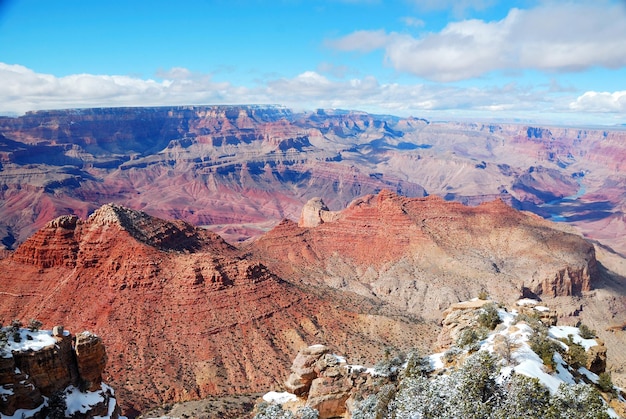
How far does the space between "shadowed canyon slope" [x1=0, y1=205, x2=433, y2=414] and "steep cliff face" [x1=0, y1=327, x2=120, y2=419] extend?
48.3 feet

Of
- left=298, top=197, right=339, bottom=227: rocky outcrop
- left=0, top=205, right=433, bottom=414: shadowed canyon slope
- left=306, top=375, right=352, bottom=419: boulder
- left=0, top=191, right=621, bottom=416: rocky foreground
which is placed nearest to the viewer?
left=306, top=375, right=352, bottom=419: boulder

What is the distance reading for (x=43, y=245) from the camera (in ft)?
206

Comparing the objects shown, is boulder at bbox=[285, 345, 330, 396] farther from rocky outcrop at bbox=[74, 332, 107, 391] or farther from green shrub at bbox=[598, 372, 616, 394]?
green shrub at bbox=[598, 372, 616, 394]

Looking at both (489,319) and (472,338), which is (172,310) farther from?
(472,338)

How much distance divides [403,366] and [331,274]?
64171 mm

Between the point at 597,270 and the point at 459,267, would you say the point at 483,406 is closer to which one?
the point at 459,267

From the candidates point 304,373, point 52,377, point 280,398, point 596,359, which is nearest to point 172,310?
point 52,377

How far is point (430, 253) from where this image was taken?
92.3 m

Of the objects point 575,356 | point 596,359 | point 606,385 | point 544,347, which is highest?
point 544,347

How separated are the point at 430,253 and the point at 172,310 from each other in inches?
2184

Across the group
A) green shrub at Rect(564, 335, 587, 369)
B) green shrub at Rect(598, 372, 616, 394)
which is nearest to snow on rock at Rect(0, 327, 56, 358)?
green shrub at Rect(564, 335, 587, 369)

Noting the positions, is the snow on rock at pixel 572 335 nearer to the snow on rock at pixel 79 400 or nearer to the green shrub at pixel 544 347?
the green shrub at pixel 544 347

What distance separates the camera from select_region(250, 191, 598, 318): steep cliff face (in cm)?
8338

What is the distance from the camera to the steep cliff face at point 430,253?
83.4m
